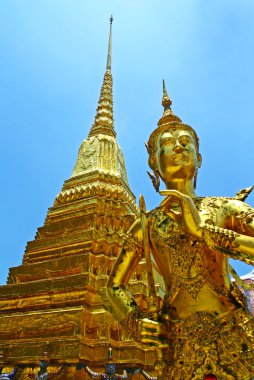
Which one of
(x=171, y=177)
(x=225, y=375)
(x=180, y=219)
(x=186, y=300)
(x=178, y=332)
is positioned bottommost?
(x=225, y=375)

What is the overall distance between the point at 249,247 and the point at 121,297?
1120 millimetres

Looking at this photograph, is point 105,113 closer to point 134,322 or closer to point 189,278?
point 189,278

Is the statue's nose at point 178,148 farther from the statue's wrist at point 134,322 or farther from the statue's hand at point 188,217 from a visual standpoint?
the statue's wrist at point 134,322

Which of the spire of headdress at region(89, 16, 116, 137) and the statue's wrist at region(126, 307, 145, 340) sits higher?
the spire of headdress at region(89, 16, 116, 137)

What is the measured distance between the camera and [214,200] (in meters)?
3.12

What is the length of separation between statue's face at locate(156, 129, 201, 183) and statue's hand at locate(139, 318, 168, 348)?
1.27 metres

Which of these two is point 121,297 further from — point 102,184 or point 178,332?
point 102,184

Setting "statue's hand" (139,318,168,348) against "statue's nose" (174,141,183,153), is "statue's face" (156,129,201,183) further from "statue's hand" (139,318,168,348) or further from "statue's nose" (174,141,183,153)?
"statue's hand" (139,318,168,348)

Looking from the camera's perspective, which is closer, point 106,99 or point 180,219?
point 180,219

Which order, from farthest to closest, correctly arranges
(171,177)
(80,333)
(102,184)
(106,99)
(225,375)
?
(106,99), (102,184), (80,333), (171,177), (225,375)

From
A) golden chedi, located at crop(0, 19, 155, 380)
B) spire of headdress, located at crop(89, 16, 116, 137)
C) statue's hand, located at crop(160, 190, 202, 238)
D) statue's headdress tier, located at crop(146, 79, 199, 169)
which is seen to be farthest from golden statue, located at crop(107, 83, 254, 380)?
spire of headdress, located at crop(89, 16, 116, 137)

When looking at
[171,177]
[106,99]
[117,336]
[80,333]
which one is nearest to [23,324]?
[80,333]

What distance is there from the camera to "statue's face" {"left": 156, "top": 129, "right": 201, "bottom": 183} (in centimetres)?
324

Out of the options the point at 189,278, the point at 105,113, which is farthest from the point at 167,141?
the point at 105,113
